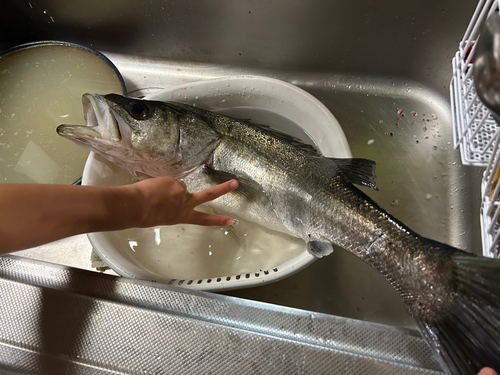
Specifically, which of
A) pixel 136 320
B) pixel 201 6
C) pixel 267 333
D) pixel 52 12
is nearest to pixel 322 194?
pixel 267 333

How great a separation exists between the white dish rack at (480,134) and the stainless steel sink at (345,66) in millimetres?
421

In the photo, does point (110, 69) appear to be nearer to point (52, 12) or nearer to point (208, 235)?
point (52, 12)

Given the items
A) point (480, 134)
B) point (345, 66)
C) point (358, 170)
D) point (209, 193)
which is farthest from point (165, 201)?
point (345, 66)

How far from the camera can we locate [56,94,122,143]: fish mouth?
0.84m

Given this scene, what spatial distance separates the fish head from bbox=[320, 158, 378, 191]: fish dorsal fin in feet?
1.22

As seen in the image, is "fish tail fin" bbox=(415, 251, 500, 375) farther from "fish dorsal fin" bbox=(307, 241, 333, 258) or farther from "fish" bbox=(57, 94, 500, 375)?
"fish dorsal fin" bbox=(307, 241, 333, 258)

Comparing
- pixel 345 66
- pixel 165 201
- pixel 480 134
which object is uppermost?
pixel 345 66

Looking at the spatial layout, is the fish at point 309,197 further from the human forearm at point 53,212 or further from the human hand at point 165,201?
the human forearm at point 53,212

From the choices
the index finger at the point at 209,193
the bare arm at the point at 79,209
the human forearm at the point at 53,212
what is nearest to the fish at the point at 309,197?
the index finger at the point at 209,193

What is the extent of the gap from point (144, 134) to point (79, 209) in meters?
0.44

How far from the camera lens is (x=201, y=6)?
1.20 meters

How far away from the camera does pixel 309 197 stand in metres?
0.81

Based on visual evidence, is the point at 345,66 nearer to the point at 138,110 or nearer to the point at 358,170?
the point at 358,170

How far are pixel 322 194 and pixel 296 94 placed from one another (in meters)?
0.39
